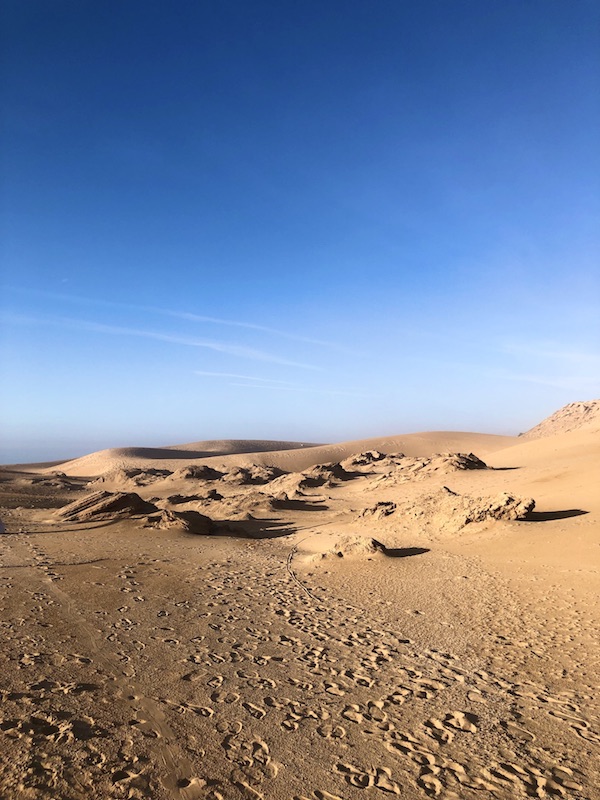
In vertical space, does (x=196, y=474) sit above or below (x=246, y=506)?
above

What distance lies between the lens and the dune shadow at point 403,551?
13531 mm

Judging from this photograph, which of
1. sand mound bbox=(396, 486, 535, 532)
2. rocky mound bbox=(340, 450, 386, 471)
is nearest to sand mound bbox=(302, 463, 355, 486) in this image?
rocky mound bbox=(340, 450, 386, 471)

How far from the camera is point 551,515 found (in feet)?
52.2

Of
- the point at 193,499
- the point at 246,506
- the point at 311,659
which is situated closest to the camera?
the point at 311,659

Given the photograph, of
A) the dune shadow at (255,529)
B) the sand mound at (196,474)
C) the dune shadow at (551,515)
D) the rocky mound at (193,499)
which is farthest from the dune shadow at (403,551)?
the sand mound at (196,474)

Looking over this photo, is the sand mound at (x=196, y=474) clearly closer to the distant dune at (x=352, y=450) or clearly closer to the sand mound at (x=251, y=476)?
the sand mound at (x=251, y=476)

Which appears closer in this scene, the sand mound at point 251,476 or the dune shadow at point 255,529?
the dune shadow at point 255,529

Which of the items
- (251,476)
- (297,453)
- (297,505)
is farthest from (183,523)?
(297,453)

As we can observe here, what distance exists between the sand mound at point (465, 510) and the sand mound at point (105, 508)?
406 inches

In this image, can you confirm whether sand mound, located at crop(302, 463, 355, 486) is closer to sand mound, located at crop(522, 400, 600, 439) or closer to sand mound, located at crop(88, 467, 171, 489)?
sand mound, located at crop(88, 467, 171, 489)

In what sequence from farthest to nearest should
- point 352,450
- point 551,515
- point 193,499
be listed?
point 352,450
point 193,499
point 551,515

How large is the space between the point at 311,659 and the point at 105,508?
1518 centimetres

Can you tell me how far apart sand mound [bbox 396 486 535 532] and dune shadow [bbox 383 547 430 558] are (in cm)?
178

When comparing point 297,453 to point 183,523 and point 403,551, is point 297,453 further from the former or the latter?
point 403,551
